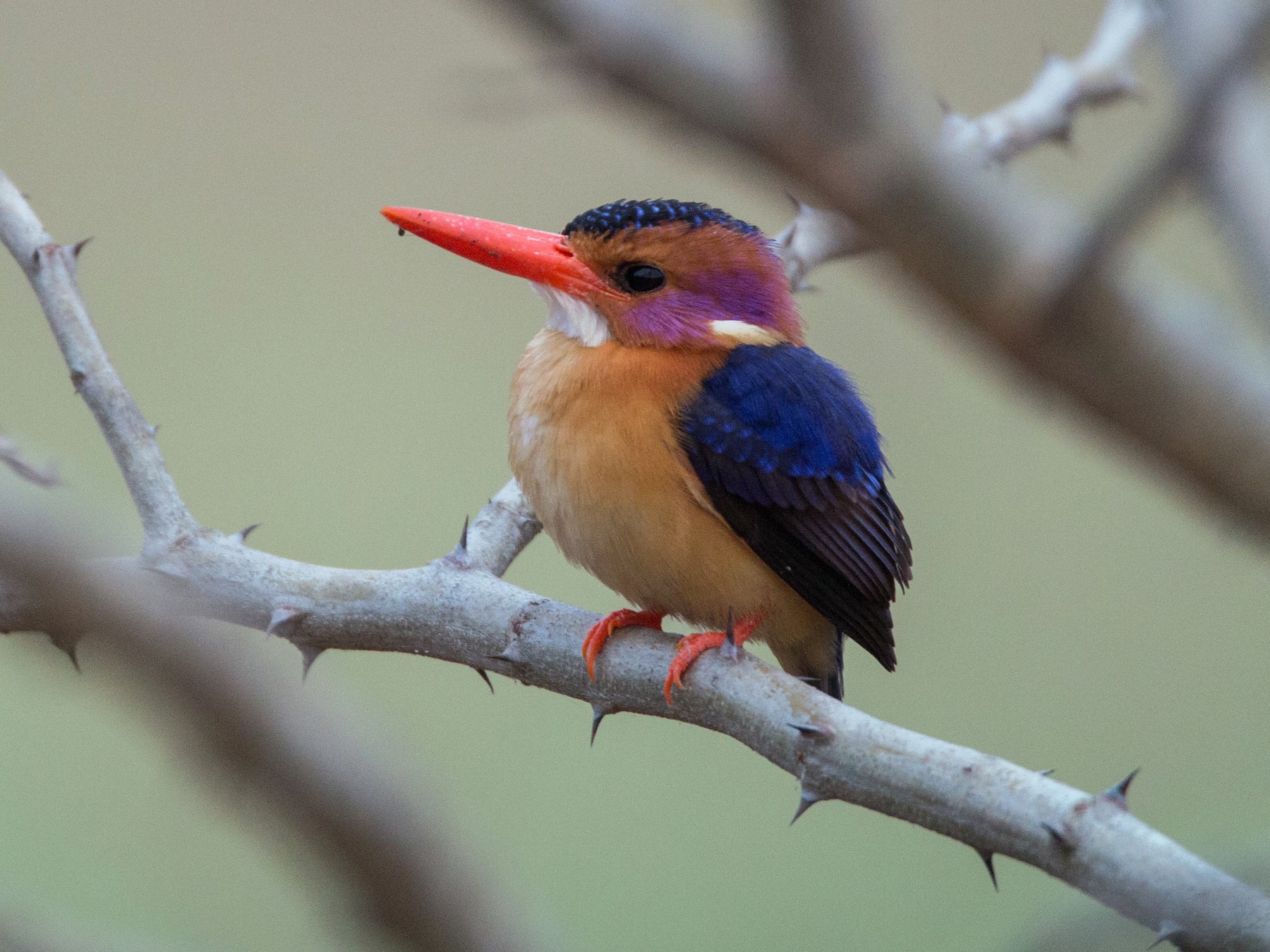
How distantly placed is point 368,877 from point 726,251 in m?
1.33

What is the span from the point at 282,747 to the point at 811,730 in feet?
1.92

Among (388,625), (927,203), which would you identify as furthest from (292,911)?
(927,203)

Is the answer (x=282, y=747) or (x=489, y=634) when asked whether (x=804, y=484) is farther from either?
(x=282, y=747)

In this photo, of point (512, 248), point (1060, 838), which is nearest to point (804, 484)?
point (512, 248)

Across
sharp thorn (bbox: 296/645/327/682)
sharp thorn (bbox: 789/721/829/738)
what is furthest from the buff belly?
sharp thorn (bbox: 789/721/829/738)

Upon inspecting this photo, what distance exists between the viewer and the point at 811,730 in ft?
3.86

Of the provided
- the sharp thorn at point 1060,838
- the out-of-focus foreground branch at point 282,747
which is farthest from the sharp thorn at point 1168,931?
the out-of-focus foreground branch at point 282,747

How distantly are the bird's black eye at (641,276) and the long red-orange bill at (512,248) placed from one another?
1.1 inches

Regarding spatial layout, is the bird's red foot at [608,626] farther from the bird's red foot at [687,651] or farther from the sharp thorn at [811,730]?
the sharp thorn at [811,730]

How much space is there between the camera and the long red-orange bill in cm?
174

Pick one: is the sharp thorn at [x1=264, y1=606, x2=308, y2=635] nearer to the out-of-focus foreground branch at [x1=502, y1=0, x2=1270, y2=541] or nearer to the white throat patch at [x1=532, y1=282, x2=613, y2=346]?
the white throat patch at [x1=532, y1=282, x2=613, y2=346]

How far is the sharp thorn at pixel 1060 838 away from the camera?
3.20ft

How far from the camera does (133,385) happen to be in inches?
143

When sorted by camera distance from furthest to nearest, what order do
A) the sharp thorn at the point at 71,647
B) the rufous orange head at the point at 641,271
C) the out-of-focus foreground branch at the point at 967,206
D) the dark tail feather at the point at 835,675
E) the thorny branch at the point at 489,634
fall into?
the dark tail feather at the point at 835,675 → the rufous orange head at the point at 641,271 → the thorny branch at the point at 489,634 → the sharp thorn at the point at 71,647 → the out-of-focus foreground branch at the point at 967,206
